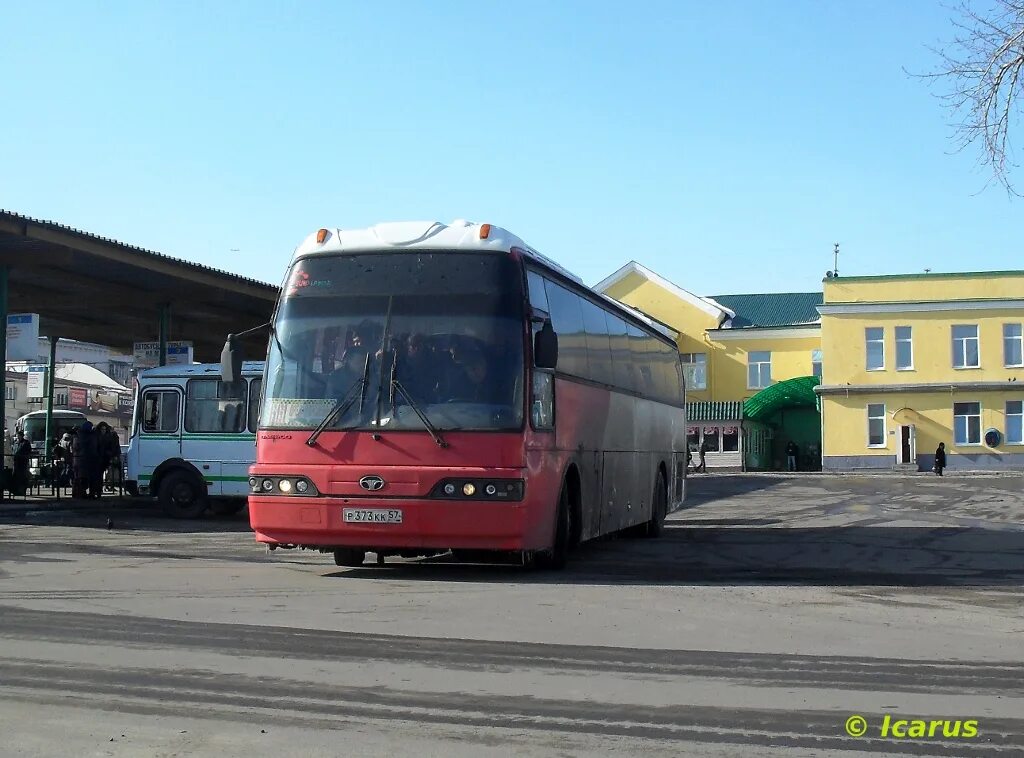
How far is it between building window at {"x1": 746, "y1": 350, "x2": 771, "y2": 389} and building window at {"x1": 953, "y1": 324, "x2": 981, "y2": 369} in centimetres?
1102

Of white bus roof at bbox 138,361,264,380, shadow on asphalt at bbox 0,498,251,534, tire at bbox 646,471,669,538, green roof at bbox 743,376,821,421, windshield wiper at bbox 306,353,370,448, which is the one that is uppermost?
green roof at bbox 743,376,821,421

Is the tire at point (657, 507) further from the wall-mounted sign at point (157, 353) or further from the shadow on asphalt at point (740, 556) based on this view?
the wall-mounted sign at point (157, 353)

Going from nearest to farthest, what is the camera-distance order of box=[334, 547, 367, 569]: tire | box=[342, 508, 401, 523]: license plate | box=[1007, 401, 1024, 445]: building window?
box=[342, 508, 401, 523]: license plate < box=[334, 547, 367, 569]: tire < box=[1007, 401, 1024, 445]: building window

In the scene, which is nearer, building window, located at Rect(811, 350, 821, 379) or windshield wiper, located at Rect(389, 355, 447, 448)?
windshield wiper, located at Rect(389, 355, 447, 448)

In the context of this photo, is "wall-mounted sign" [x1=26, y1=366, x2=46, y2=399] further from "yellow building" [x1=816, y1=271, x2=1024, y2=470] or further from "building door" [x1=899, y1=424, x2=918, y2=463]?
"building door" [x1=899, y1=424, x2=918, y2=463]

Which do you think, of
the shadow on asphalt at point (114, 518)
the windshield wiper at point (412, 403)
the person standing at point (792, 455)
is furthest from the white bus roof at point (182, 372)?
the person standing at point (792, 455)

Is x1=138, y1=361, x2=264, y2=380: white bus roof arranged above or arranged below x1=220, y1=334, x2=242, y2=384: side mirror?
above

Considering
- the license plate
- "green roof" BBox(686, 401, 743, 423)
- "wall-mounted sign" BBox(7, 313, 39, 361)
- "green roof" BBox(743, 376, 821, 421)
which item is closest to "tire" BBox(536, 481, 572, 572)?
the license plate

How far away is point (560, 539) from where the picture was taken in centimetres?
1322

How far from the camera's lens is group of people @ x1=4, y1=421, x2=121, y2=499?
2839cm

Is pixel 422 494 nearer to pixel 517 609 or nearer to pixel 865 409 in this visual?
pixel 517 609

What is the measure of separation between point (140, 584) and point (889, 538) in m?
11.3

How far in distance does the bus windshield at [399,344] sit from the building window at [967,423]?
5385 centimetres

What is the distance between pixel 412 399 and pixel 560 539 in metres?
2.41
